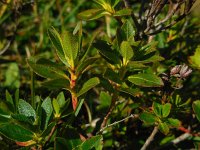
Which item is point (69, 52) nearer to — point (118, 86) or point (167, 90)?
point (118, 86)

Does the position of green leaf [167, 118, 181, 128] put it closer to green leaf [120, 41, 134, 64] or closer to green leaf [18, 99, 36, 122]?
green leaf [120, 41, 134, 64]

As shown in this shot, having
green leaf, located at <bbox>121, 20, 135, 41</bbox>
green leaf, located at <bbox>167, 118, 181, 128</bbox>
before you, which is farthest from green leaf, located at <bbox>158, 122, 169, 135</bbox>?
green leaf, located at <bbox>121, 20, 135, 41</bbox>

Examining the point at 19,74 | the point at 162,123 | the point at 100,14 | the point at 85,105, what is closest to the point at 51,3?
the point at 19,74

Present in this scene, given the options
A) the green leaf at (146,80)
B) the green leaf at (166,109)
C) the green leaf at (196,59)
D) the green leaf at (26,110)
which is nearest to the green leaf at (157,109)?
the green leaf at (166,109)

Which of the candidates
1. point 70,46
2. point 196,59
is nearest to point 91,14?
point 70,46

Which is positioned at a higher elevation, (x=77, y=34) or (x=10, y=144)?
(x=77, y=34)

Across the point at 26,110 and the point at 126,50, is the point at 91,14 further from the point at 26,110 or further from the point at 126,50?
the point at 26,110

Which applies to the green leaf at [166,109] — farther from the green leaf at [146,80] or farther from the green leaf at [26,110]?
the green leaf at [26,110]
